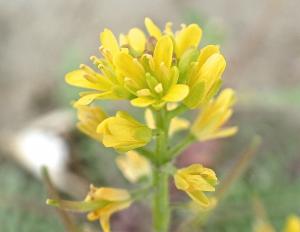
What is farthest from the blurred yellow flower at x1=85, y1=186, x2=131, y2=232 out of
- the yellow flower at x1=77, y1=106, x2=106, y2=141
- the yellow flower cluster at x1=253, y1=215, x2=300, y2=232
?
the yellow flower cluster at x1=253, y1=215, x2=300, y2=232

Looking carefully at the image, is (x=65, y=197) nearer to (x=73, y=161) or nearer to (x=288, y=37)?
(x=73, y=161)

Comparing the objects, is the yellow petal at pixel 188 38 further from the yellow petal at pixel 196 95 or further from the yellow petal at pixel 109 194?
the yellow petal at pixel 109 194

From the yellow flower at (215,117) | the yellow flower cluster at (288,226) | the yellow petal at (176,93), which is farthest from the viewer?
the yellow flower cluster at (288,226)

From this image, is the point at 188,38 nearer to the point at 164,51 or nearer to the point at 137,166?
the point at 164,51

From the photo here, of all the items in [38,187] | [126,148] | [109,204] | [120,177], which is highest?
[126,148]

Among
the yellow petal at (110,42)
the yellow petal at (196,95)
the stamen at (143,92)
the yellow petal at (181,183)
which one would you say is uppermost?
the yellow petal at (110,42)

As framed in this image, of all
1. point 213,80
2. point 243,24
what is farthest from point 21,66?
point 213,80

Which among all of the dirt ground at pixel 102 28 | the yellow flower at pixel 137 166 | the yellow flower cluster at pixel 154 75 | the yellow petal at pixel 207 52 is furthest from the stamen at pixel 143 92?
the dirt ground at pixel 102 28
